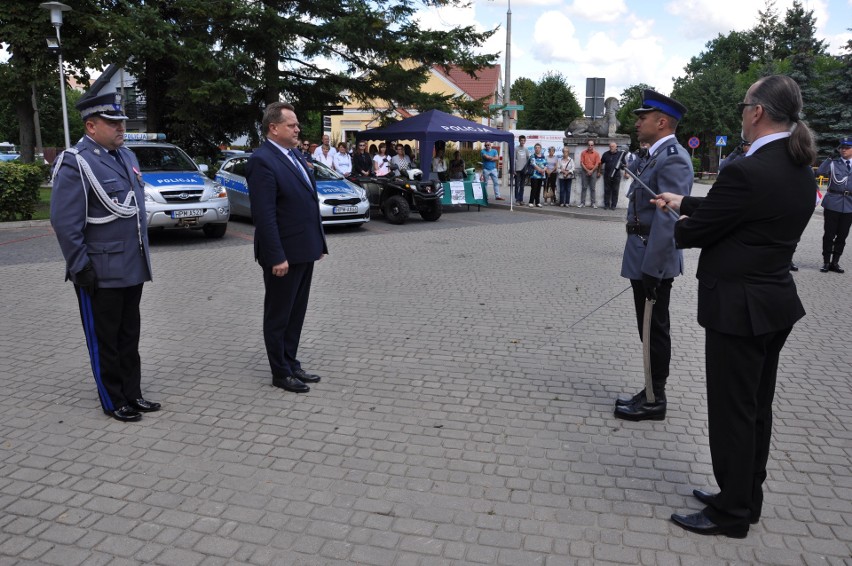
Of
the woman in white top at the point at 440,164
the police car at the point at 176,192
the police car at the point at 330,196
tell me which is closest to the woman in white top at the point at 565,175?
the woman in white top at the point at 440,164

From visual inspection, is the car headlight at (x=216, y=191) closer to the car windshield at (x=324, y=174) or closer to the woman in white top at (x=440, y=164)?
the car windshield at (x=324, y=174)

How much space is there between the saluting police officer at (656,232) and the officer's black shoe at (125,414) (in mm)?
3174

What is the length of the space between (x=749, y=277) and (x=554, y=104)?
55050 millimetres

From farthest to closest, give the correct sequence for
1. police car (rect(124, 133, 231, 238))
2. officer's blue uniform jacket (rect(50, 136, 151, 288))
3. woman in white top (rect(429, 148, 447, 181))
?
woman in white top (rect(429, 148, 447, 181)) → police car (rect(124, 133, 231, 238)) → officer's blue uniform jacket (rect(50, 136, 151, 288))

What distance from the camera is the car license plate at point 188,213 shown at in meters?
12.9

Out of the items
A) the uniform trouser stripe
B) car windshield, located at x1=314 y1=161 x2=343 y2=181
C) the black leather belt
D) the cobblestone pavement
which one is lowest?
the cobblestone pavement

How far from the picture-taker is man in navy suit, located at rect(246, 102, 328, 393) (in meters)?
5.05

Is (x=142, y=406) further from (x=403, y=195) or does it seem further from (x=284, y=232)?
(x=403, y=195)

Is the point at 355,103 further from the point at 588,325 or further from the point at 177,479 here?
the point at 177,479

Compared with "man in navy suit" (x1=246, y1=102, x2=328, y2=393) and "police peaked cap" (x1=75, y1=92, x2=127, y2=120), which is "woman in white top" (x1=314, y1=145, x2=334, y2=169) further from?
"police peaked cap" (x1=75, y1=92, x2=127, y2=120)

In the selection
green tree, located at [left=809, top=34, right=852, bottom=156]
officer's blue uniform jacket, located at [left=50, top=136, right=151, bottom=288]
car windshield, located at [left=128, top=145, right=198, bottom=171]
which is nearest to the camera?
officer's blue uniform jacket, located at [left=50, top=136, right=151, bottom=288]

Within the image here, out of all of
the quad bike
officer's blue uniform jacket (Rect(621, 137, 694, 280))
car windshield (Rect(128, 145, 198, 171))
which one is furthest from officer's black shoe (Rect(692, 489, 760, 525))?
the quad bike

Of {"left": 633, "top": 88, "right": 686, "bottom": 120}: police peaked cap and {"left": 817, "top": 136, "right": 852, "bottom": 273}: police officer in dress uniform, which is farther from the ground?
{"left": 633, "top": 88, "right": 686, "bottom": 120}: police peaked cap

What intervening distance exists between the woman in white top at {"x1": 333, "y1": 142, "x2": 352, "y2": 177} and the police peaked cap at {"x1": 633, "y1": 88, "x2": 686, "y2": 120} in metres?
14.7
